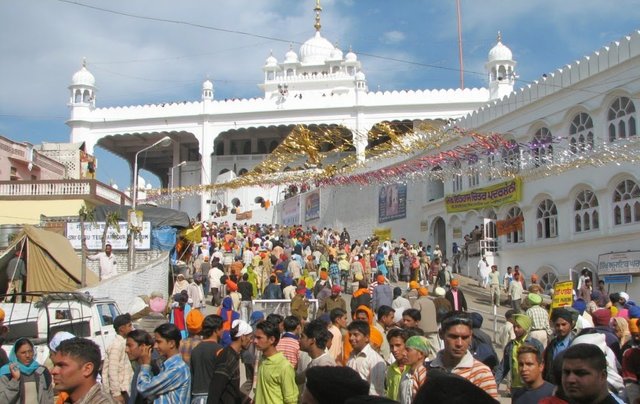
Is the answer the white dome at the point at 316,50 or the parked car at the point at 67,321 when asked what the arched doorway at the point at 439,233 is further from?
the white dome at the point at 316,50

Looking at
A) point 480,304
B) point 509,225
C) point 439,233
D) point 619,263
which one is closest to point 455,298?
point 480,304

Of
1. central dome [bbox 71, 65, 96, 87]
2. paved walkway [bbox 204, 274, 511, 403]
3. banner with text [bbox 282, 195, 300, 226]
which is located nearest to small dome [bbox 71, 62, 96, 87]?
central dome [bbox 71, 65, 96, 87]

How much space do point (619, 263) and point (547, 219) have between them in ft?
12.0

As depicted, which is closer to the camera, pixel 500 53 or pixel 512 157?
pixel 512 157

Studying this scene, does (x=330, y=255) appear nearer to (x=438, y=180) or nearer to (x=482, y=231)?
(x=482, y=231)

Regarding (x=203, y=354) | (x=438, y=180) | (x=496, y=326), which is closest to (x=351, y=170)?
(x=438, y=180)

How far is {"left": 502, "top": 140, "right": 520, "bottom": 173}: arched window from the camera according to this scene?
70.8 feet

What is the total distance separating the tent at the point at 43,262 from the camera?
14.0 metres

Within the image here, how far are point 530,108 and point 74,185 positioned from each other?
1719 cm

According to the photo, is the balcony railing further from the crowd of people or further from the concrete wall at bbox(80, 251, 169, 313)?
the crowd of people

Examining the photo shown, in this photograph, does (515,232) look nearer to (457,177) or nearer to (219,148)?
(457,177)

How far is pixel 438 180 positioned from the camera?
27.5m

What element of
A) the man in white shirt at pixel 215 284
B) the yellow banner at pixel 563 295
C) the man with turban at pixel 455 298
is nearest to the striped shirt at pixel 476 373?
the man with turban at pixel 455 298

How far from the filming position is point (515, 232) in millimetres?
22047
